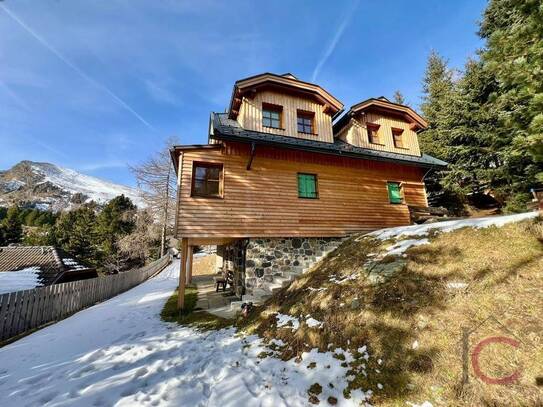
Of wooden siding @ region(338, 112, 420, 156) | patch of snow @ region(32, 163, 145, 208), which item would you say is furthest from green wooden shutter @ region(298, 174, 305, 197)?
patch of snow @ region(32, 163, 145, 208)

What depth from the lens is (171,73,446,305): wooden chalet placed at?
31.9ft

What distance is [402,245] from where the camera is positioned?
709 cm

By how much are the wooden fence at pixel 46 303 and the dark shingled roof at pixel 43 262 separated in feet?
7.07

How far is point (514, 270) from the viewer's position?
453 cm

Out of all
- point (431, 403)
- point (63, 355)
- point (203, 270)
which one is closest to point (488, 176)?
point (431, 403)

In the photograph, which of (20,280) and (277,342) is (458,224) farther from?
→ (20,280)

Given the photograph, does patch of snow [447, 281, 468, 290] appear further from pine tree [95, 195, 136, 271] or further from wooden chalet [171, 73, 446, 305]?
pine tree [95, 195, 136, 271]

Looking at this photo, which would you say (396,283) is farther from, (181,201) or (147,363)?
(181,201)

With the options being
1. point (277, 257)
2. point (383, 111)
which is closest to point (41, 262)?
point (277, 257)

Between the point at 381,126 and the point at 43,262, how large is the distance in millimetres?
21229

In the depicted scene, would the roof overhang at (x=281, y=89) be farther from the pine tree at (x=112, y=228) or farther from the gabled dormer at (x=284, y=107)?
the pine tree at (x=112, y=228)

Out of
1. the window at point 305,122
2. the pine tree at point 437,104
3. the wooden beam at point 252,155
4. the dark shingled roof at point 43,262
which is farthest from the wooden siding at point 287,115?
the dark shingled roof at point 43,262

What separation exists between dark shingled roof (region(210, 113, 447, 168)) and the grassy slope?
19.0 feet

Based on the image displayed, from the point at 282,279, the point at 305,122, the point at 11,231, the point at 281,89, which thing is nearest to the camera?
the point at 282,279
